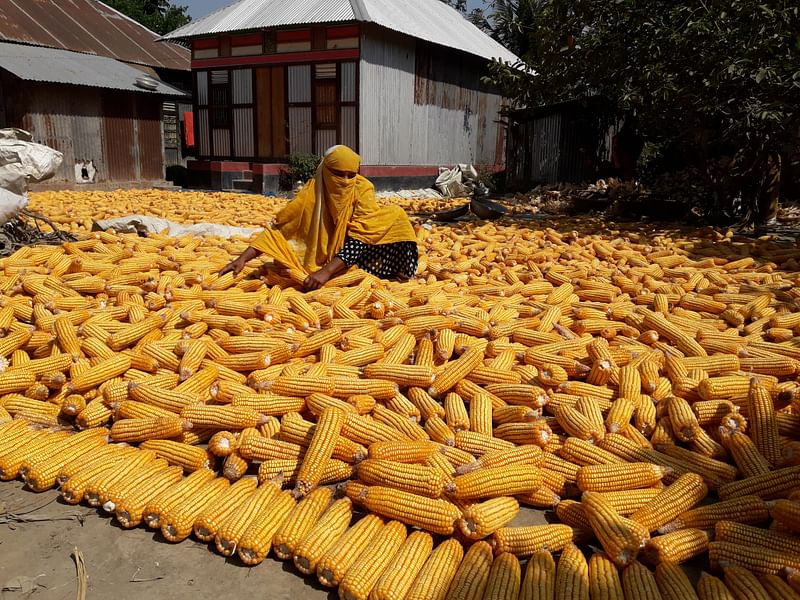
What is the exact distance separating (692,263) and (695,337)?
9.61 feet

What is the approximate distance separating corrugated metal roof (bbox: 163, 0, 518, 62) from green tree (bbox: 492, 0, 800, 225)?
6.08m

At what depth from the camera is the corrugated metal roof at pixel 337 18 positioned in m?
15.5

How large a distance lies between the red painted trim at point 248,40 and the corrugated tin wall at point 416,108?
3.38 metres

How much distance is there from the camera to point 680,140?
991 cm

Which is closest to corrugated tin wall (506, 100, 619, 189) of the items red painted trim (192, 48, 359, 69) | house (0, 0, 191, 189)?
red painted trim (192, 48, 359, 69)

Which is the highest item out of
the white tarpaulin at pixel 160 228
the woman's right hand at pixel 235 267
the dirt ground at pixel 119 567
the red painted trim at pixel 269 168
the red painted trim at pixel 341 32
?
the red painted trim at pixel 341 32

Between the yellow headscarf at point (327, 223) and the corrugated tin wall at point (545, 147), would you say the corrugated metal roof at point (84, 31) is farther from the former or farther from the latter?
the yellow headscarf at point (327, 223)

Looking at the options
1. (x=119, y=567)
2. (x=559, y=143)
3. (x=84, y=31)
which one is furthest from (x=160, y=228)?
(x=84, y=31)

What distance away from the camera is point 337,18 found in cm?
1515

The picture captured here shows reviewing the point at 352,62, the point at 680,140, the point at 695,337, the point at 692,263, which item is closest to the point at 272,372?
the point at 695,337

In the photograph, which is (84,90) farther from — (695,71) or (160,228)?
(695,71)

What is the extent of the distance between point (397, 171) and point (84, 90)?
29.6 ft

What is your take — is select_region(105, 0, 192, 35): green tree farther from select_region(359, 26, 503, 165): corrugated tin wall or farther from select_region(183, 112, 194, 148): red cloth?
select_region(359, 26, 503, 165): corrugated tin wall

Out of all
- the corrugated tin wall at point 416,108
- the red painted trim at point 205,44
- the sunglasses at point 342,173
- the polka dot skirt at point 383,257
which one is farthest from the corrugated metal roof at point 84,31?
the polka dot skirt at point 383,257
